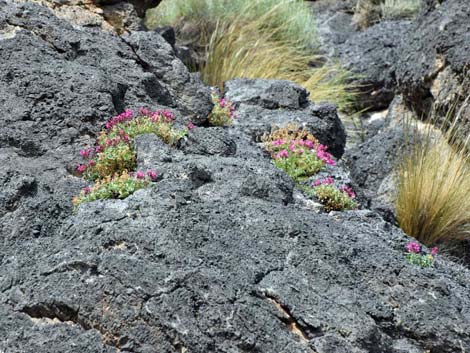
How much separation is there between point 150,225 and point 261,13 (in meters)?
7.28

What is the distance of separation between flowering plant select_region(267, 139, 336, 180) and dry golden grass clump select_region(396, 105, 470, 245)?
96 cm

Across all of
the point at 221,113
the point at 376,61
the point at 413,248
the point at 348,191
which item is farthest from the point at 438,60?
the point at 413,248

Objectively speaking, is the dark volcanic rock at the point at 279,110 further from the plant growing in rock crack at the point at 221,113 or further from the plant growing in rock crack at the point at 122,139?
the plant growing in rock crack at the point at 122,139

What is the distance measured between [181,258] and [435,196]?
133 inches

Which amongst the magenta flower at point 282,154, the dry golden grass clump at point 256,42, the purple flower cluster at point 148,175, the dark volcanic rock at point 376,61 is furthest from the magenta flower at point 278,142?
the dark volcanic rock at point 376,61

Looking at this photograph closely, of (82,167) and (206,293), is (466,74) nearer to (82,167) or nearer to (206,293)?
(82,167)

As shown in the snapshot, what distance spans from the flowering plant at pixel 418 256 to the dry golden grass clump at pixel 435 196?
6.06ft

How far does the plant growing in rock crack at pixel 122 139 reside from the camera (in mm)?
4641

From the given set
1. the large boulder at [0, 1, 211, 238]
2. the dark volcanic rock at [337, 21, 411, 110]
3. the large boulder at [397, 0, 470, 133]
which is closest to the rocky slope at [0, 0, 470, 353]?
the large boulder at [0, 1, 211, 238]

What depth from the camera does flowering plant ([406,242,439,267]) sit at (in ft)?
14.2

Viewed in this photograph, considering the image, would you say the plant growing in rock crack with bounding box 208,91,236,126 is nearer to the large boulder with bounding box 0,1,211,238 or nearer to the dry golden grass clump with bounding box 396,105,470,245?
the large boulder with bounding box 0,1,211,238

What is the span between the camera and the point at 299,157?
5.71 meters

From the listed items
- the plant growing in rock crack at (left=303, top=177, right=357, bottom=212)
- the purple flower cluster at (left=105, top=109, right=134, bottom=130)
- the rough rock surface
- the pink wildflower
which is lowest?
the pink wildflower

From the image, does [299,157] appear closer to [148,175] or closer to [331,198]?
[331,198]
